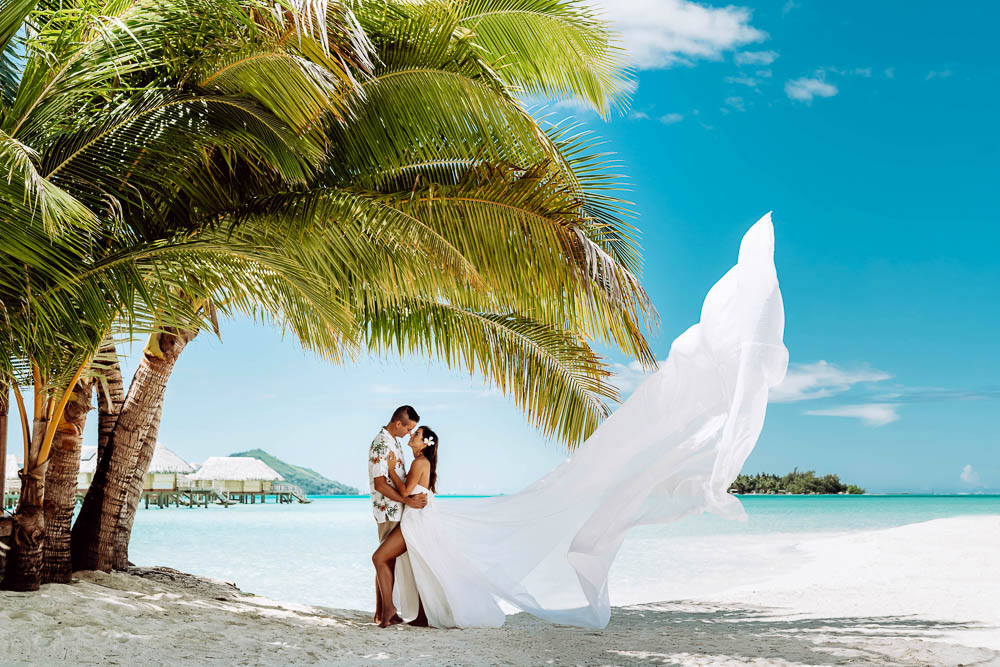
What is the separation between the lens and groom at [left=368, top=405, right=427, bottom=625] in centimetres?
602

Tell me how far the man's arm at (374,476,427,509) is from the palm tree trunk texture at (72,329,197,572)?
8.16 feet

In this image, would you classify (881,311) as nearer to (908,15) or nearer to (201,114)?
(908,15)

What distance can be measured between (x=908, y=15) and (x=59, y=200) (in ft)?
156

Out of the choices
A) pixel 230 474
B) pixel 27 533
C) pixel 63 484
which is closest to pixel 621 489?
pixel 27 533

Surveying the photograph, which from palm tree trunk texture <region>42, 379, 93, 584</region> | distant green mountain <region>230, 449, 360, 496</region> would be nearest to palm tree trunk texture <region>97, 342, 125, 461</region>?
palm tree trunk texture <region>42, 379, 93, 584</region>

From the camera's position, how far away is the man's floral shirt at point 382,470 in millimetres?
6031

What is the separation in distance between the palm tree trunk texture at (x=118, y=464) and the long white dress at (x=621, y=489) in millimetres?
2854

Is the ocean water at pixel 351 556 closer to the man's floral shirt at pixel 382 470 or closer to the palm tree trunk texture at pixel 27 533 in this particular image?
the man's floral shirt at pixel 382 470

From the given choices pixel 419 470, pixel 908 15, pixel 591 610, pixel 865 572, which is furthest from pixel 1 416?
pixel 908 15

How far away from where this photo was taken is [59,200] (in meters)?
3.63

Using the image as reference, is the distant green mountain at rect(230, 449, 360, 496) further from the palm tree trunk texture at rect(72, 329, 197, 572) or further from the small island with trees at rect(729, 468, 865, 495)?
the palm tree trunk texture at rect(72, 329, 197, 572)

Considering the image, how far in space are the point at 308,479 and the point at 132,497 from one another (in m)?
99.1

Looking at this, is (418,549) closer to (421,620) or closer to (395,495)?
(395,495)

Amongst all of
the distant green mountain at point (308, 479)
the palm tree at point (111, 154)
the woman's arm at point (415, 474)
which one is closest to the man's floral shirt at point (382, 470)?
the woman's arm at point (415, 474)
